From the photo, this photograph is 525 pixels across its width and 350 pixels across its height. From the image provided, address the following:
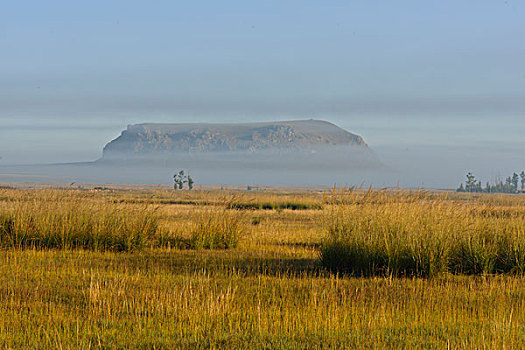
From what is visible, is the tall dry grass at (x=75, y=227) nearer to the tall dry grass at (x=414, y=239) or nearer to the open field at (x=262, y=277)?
the open field at (x=262, y=277)

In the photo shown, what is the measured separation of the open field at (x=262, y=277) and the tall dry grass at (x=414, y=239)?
0.10ft

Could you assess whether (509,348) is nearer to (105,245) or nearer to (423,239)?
(423,239)

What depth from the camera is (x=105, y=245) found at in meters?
15.8

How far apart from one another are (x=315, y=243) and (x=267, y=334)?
11.2 m

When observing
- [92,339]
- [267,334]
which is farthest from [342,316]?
[92,339]

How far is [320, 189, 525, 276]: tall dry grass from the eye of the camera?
1223cm

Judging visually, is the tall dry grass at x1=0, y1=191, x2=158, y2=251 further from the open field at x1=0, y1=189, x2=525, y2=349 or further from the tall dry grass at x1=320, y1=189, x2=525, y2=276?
the tall dry grass at x1=320, y1=189, x2=525, y2=276

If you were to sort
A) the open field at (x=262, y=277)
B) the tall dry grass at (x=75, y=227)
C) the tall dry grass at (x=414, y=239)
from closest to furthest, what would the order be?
the open field at (x=262, y=277)
the tall dry grass at (x=414, y=239)
the tall dry grass at (x=75, y=227)

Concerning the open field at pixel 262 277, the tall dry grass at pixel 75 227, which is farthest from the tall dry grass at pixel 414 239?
the tall dry grass at pixel 75 227

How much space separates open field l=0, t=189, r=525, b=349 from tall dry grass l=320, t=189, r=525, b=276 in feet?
0.10

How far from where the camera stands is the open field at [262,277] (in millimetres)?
7629

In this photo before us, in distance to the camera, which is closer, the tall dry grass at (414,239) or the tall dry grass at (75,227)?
the tall dry grass at (414,239)

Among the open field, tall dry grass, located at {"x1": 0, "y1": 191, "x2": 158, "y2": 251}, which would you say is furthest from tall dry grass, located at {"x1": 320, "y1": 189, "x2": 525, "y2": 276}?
tall dry grass, located at {"x1": 0, "y1": 191, "x2": 158, "y2": 251}

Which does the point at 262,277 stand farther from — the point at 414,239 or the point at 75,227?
the point at 75,227
